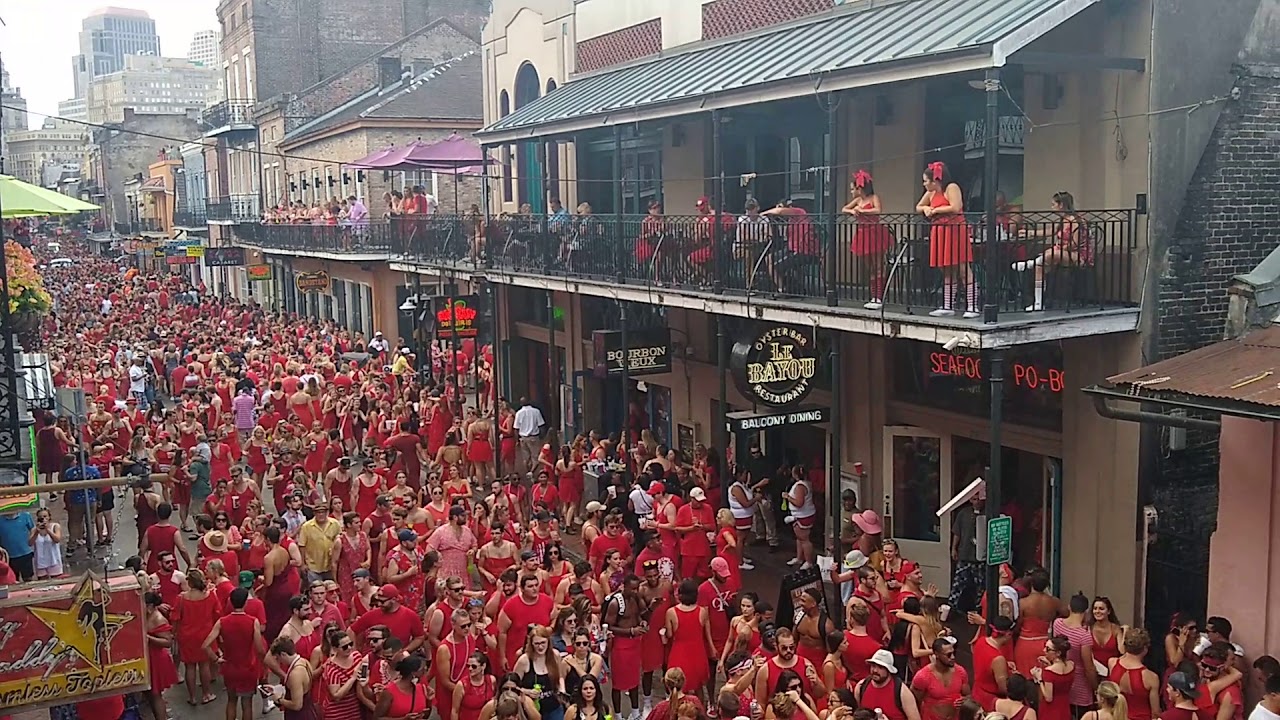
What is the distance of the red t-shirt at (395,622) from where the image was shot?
10.1m

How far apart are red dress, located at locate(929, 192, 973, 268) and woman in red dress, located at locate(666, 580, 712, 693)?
3.71 metres

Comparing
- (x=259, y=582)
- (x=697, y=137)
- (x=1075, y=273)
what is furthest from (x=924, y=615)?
(x=697, y=137)

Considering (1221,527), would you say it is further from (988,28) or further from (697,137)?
(697,137)

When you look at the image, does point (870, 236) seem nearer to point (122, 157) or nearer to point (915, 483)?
point (915, 483)

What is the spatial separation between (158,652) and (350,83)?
36886mm

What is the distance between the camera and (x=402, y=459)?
60.5 feet

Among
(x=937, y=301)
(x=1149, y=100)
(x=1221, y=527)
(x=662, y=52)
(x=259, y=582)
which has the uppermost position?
(x=662, y=52)

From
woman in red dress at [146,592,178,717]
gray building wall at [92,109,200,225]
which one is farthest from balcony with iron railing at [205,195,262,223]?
woman in red dress at [146,592,178,717]

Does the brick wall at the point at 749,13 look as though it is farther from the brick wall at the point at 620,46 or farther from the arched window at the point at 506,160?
the arched window at the point at 506,160

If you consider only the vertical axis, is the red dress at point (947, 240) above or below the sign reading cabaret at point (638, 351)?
above

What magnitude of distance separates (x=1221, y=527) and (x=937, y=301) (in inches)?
122

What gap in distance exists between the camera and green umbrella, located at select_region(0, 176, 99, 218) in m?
11.7

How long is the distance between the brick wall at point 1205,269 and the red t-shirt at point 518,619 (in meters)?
5.64

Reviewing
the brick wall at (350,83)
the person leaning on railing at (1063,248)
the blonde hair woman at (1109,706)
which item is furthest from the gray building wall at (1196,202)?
the brick wall at (350,83)
